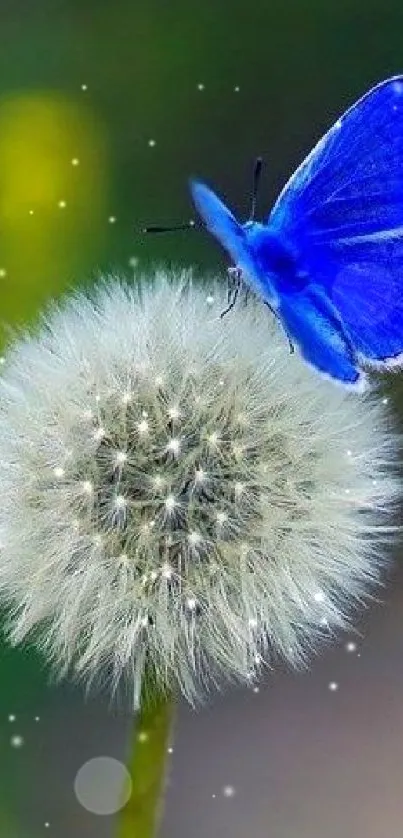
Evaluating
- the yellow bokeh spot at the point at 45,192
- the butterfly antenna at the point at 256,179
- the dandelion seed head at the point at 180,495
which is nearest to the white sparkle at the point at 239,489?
the dandelion seed head at the point at 180,495

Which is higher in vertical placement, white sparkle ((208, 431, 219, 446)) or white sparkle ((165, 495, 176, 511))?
white sparkle ((208, 431, 219, 446))

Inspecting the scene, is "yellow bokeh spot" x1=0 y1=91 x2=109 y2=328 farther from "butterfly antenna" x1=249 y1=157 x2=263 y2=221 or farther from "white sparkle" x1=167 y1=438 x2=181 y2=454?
"white sparkle" x1=167 y1=438 x2=181 y2=454

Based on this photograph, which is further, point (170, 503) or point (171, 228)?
point (171, 228)

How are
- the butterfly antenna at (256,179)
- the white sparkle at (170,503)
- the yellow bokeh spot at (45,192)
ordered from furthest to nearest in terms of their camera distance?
the yellow bokeh spot at (45,192) → the butterfly antenna at (256,179) → the white sparkle at (170,503)

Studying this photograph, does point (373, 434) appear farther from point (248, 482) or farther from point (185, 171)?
point (185, 171)

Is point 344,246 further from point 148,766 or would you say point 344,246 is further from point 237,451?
point 148,766

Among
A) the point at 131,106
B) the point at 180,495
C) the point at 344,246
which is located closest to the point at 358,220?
the point at 344,246

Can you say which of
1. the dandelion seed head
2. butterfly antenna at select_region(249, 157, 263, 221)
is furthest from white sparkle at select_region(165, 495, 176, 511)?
butterfly antenna at select_region(249, 157, 263, 221)

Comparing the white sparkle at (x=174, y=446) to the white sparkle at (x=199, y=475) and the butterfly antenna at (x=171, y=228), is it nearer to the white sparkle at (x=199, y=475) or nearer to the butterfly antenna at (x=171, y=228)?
the white sparkle at (x=199, y=475)
